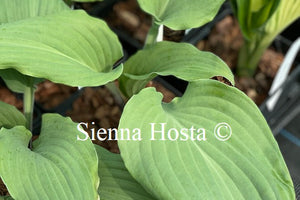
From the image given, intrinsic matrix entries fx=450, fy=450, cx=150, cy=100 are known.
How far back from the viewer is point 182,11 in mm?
770

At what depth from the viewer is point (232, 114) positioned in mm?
626

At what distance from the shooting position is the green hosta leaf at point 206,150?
1.87 ft

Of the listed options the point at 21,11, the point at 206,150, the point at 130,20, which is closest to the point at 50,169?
the point at 206,150

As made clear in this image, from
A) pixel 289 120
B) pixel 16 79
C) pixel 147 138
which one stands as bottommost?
pixel 289 120

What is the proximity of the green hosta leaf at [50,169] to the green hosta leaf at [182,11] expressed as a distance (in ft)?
0.80

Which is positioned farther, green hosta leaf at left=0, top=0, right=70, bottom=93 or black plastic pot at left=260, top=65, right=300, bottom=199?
black plastic pot at left=260, top=65, right=300, bottom=199

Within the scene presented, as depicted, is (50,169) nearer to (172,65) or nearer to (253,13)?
(172,65)

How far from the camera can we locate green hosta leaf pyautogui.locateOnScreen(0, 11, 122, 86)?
0.64 m

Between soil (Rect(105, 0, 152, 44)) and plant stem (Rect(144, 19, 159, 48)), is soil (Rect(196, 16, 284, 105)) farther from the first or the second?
plant stem (Rect(144, 19, 159, 48))

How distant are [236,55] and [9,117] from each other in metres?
0.62

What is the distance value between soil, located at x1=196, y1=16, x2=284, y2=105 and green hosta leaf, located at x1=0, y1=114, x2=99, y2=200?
21.5 inches

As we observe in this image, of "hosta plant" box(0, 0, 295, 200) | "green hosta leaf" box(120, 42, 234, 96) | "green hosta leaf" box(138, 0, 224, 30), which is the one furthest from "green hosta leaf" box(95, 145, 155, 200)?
"green hosta leaf" box(138, 0, 224, 30)

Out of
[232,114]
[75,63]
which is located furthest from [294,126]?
[75,63]

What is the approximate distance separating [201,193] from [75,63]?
0.90 feet
